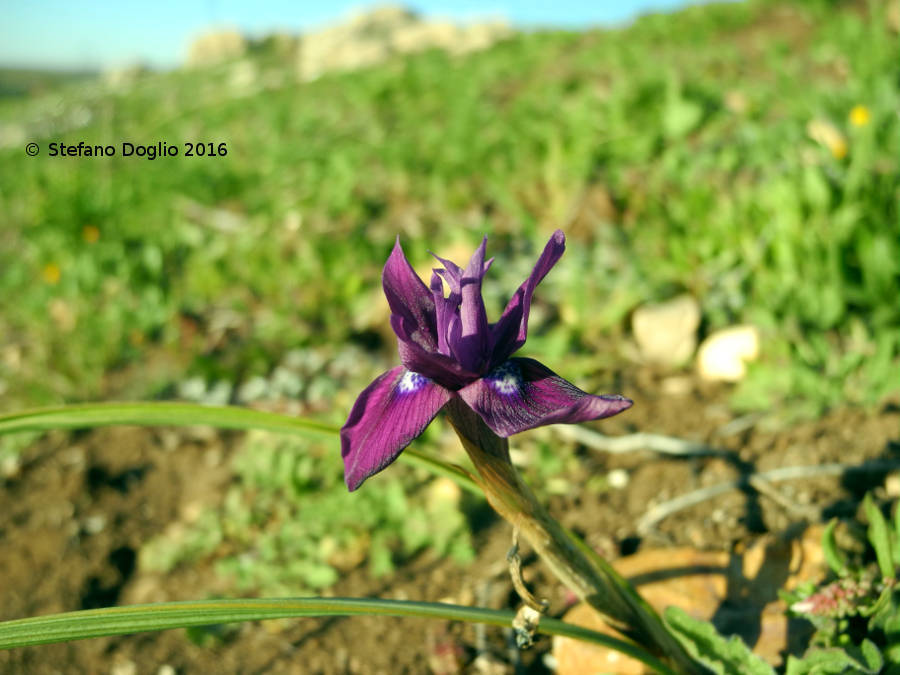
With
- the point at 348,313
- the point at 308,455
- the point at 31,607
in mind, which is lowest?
the point at 31,607

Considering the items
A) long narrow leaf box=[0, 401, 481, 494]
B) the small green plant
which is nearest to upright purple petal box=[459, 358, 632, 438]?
long narrow leaf box=[0, 401, 481, 494]

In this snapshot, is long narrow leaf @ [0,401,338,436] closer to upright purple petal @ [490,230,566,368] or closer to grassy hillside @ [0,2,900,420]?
upright purple petal @ [490,230,566,368]

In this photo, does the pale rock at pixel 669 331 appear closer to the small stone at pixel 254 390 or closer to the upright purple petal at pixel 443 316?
the small stone at pixel 254 390

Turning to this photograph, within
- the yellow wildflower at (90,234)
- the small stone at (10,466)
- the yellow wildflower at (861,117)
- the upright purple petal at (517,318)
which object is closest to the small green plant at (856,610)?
the upright purple petal at (517,318)

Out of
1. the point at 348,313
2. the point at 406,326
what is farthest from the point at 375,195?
the point at 406,326

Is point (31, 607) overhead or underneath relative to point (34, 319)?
underneath

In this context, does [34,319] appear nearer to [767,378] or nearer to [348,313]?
[348,313]

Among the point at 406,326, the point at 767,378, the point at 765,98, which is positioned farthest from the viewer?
the point at 765,98

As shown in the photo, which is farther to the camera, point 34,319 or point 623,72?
point 623,72
